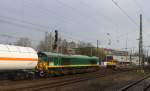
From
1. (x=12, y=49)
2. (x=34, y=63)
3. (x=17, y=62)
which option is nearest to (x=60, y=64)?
(x=34, y=63)

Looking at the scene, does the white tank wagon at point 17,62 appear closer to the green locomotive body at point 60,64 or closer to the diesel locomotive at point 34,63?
the diesel locomotive at point 34,63

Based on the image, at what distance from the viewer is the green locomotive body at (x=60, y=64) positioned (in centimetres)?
3709

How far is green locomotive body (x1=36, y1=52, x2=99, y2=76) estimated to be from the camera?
37094mm

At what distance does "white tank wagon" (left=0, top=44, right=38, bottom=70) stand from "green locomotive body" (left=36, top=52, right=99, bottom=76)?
4344 mm

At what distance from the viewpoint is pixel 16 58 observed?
2908 centimetres

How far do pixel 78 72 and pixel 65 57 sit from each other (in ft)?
19.0

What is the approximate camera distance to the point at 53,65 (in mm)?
39094

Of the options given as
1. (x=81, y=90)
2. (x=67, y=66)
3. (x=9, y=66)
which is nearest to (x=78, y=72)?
(x=67, y=66)

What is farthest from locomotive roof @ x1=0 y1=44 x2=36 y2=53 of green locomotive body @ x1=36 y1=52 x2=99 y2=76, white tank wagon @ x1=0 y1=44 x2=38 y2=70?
green locomotive body @ x1=36 y1=52 x2=99 y2=76

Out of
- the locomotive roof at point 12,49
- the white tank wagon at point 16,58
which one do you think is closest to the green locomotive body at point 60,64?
the white tank wagon at point 16,58

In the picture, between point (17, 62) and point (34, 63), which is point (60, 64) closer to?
point (34, 63)

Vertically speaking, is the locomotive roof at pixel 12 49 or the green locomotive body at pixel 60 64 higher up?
the locomotive roof at pixel 12 49

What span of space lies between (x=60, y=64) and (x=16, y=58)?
12964mm

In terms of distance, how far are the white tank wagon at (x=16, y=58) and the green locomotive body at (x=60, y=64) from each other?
434 centimetres
